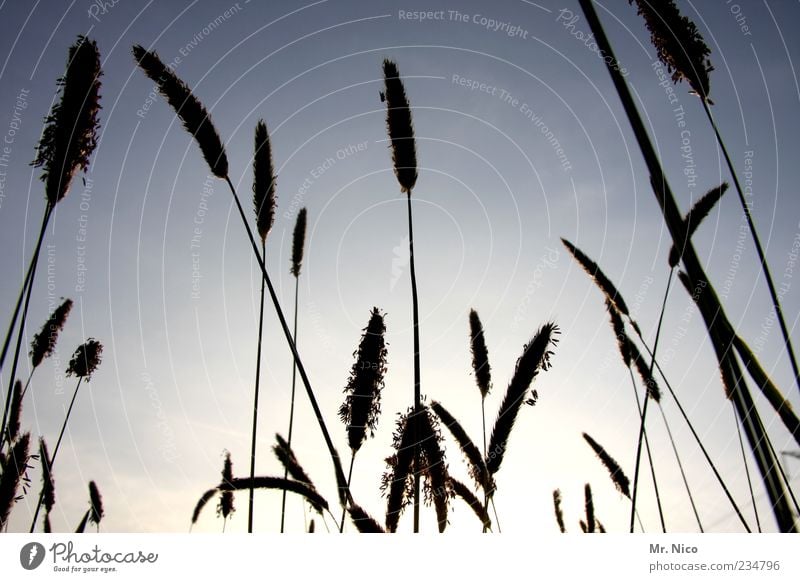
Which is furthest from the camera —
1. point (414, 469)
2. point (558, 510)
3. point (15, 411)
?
point (558, 510)

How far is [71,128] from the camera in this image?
3666 mm

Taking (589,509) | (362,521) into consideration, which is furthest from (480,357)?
(589,509)

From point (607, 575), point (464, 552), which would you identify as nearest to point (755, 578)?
point (607, 575)

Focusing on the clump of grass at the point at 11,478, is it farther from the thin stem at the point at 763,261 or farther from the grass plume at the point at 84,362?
the thin stem at the point at 763,261

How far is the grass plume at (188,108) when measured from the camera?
4.55 meters

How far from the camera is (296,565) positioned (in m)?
3.45

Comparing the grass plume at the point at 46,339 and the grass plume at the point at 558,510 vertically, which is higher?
the grass plume at the point at 46,339

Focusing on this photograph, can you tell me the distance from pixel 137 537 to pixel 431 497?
2.60m

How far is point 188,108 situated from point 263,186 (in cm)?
105

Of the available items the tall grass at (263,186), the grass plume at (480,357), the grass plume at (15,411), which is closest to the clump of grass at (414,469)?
the grass plume at (480,357)

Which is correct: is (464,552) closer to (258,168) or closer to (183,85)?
(258,168)

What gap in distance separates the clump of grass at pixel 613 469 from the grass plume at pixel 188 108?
7.36 meters

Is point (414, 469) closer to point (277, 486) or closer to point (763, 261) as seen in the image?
point (277, 486)

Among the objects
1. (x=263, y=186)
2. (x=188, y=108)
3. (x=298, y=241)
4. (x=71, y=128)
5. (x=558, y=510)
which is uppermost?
(x=298, y=241)
